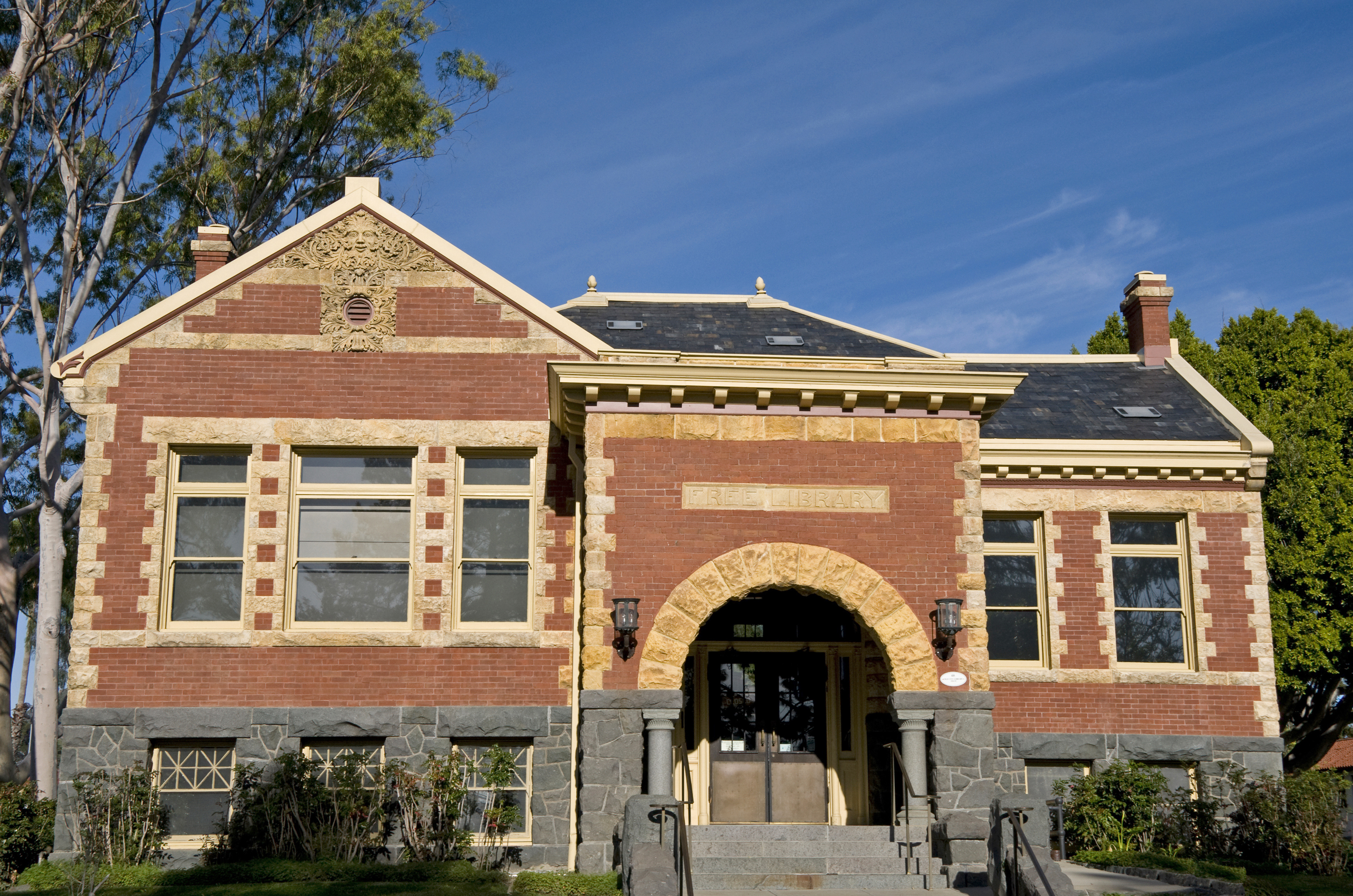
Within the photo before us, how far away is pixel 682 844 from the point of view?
35.8 feet

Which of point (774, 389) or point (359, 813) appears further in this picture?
point (359, 813)

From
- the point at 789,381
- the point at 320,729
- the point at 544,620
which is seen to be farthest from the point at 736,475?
the point at 320,729

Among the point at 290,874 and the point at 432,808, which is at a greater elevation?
the point at 432,808

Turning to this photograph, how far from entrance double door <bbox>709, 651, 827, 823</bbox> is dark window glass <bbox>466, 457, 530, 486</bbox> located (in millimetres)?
3534

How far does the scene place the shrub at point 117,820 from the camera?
46.6 feet

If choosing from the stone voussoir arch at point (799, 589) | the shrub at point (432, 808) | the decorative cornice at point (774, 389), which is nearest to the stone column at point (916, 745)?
the stone voussoir arch at point (799, 589)

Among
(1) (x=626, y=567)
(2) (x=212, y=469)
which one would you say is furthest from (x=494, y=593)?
(2) (x=212, y=469)

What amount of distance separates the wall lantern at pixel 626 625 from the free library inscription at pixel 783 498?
50.7 inches

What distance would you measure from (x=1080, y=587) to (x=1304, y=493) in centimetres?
823

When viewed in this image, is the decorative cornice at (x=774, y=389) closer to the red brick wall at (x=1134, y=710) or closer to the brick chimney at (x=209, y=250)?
the red brick wall at (x=1134, y=710)

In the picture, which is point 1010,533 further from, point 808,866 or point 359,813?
point 359,813

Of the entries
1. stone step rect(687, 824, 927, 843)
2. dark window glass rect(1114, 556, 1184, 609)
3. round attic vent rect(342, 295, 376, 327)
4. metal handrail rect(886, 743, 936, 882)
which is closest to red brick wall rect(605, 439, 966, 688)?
metal handrail rect(886, 743, 936, 882)

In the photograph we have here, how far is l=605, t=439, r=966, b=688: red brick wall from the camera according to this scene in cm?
1356

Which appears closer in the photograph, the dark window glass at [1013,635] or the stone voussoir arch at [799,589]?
the stone voussoir arch at [799,589]
